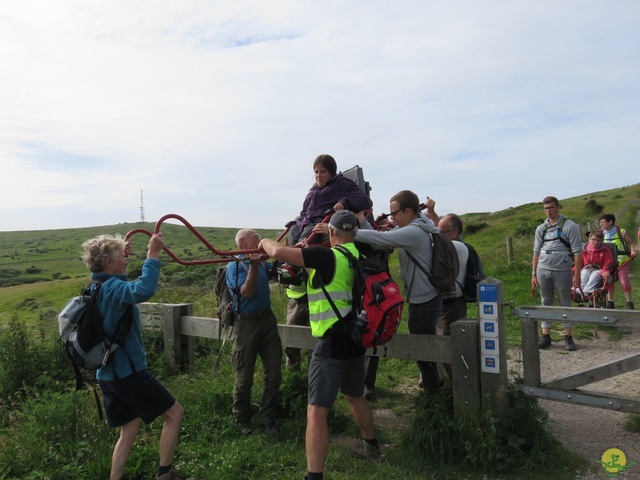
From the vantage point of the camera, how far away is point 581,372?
3793 mm

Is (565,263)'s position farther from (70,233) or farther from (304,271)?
(70,233)

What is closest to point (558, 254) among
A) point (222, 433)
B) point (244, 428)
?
point (244, 428)

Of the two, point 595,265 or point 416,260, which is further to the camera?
point 595,265

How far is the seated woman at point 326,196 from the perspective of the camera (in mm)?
4277

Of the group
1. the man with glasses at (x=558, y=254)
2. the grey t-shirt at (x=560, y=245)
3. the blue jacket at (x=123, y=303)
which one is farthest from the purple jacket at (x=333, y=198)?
the grey t-shirt at (x=560, y=245)

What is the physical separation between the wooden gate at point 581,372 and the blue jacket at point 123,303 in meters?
2.94

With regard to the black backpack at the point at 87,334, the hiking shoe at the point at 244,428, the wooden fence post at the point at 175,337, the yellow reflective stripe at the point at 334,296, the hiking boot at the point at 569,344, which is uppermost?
the yellow reflective stripe at the point at 334,296

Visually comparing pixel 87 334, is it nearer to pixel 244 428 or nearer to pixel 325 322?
pixel 325 322

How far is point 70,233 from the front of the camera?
5536 inches

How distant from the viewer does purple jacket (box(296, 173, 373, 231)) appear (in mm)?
4238

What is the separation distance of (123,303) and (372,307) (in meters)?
1.85

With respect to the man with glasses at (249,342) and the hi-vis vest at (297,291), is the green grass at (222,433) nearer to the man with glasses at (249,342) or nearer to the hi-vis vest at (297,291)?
the man with glasses at (249,342)

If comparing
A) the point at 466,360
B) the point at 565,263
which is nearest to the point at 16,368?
the point at 466,360

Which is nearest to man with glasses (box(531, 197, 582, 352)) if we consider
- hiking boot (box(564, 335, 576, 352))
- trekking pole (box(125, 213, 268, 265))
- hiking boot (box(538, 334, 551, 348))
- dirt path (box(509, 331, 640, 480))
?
hiking boot (box(564, 335, 576, 352))
